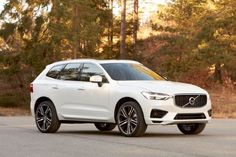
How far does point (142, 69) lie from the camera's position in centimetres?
1562

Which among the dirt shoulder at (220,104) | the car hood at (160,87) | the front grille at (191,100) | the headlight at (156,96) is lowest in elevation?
the dirt shoulder at (220,104)

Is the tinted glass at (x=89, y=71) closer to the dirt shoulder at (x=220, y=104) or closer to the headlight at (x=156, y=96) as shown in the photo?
the headlight at (x=156, y=96)

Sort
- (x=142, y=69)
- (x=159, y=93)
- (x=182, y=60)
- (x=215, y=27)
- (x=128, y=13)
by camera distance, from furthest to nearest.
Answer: (x=128, y=13) → (x=182, y=60) → (x=215, y=27) → (x=142, y=69) → (x=159, y=93)

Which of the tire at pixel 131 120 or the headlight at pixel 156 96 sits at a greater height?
the headlight at pixel 156 96

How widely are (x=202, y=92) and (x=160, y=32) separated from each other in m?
40.6

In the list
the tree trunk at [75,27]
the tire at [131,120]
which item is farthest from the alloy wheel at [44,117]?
the tree trunk at [75,27]

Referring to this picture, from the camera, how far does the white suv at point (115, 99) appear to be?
1378cm

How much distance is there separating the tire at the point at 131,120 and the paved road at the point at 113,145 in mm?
199

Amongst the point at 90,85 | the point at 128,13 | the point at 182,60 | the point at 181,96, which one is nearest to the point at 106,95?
the point at 90,85

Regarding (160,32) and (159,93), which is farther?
(160,32)

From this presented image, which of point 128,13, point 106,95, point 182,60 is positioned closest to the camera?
point 106,95

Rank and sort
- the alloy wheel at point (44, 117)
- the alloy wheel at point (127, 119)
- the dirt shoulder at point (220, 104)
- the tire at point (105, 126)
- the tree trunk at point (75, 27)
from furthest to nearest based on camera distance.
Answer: the tree trunk at point (75, 27)
the dirt shoulder at point (220, 104)
the tire at point (105, 126)
the alloy wheel at point (44, 117)
the alloy wheel at point (127, 119)

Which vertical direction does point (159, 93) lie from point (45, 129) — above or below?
above

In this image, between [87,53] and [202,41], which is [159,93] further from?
[87,53]
